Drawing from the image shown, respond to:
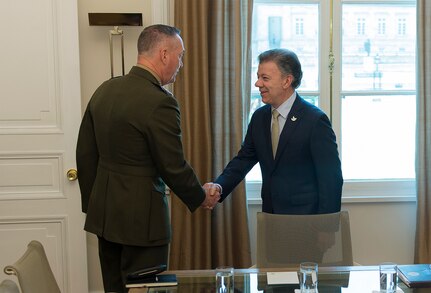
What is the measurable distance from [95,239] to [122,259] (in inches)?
48.8

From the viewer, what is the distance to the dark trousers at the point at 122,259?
267 centimetres

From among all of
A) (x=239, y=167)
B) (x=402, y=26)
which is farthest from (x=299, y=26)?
(x=239, y=167)

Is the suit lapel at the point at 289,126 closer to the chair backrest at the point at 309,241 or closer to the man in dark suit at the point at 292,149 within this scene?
the man in dark suit at the point at 292,149

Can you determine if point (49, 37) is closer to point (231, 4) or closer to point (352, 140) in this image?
point (231, 4)

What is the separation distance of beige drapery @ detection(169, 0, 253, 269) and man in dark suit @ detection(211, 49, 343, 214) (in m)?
0.64

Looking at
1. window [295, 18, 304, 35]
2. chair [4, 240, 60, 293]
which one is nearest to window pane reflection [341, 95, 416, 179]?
window [295, 18, 304, 35]

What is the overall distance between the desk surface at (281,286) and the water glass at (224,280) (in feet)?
0.27

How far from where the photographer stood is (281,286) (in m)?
2.19

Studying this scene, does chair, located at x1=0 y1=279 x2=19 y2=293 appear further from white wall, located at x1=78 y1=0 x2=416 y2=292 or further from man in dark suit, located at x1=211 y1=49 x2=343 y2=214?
white wall, located at x1=78 y1=0 x2=416 y2=292

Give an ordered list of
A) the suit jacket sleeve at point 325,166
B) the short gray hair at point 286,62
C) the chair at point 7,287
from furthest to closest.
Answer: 1. the short gray hair at point 286,62
2. the suit jacket sleeve at point 325,166
3. the chair at point 7,287

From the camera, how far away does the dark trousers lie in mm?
2672

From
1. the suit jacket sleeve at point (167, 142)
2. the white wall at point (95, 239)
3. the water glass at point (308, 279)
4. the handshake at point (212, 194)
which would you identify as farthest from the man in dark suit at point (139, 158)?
the white wall at point (95, 239)

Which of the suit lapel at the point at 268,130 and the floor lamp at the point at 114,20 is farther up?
the floor lamp at the point at 114,20

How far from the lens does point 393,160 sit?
13.6 ft
